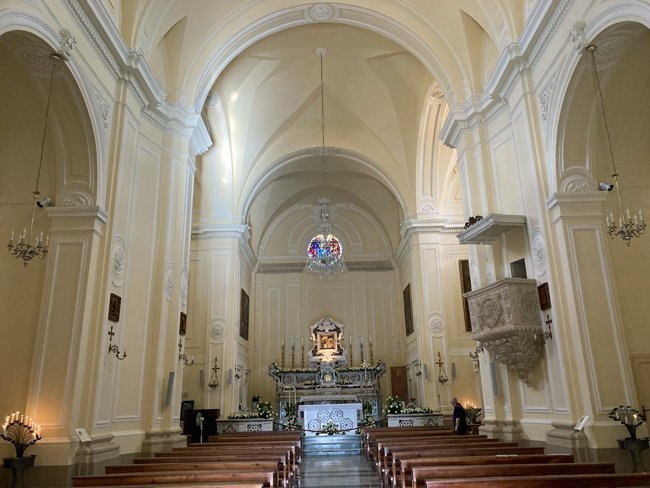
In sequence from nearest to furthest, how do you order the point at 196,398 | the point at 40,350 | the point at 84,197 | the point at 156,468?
the point at 156,468 < the point at 40,350 < the point at 84,197 < the point at 196,398

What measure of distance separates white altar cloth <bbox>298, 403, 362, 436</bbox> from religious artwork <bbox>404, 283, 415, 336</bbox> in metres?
4.98

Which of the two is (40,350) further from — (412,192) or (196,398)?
(412,192)

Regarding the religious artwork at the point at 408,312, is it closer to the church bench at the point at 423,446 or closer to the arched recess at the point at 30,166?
the church bench at the point at 423,446

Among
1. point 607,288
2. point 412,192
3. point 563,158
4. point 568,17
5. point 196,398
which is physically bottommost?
point 196,398

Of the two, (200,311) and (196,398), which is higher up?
(200,311)

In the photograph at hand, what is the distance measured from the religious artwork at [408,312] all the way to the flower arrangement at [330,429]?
567cm

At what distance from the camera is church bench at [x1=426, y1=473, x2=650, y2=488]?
3.76m

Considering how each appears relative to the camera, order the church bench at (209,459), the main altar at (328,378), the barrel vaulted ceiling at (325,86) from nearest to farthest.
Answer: the church bench at (209,459)
the barrel vaulted ceiling at (325,86)
the main altar at (328,378)

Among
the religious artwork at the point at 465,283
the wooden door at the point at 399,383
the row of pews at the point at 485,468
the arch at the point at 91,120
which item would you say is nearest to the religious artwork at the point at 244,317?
the wooden door at the point at 399,383

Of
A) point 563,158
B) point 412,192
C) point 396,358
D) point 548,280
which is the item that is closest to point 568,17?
point 563,158

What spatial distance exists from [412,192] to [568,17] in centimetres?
1027

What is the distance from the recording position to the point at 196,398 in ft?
51.1

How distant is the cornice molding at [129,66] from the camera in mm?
7297

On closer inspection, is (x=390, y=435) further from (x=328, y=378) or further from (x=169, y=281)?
(x=328, y=378)
